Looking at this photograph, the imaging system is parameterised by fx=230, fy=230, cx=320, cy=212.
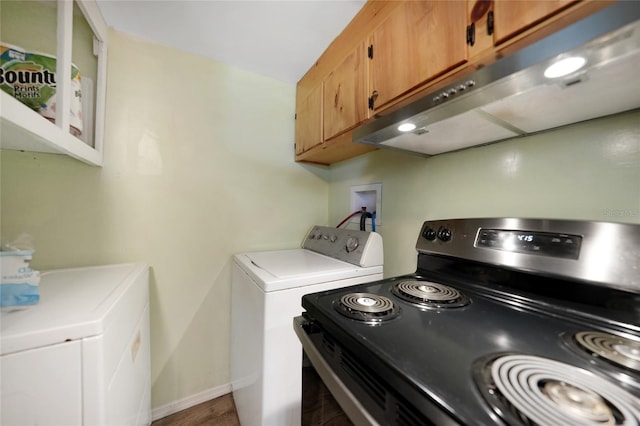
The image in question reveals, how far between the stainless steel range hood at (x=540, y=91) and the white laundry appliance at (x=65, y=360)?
108cm

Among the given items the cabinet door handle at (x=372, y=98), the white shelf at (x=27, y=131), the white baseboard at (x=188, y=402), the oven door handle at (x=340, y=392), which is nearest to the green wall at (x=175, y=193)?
the white baseboard at (x=188, y=402)

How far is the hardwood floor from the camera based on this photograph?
1358 mm

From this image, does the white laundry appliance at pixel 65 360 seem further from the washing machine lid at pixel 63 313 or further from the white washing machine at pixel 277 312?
the white washing machine at pixel 277 312

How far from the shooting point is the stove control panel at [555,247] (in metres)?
0.54

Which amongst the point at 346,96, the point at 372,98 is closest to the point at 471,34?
the point at 372,98

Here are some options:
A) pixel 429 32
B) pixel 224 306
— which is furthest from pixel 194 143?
pixel 429 32

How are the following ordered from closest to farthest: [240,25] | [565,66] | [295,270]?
1. [565,66]
2. [295,270]
3. [240,25]

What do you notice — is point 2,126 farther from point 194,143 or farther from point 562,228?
point 562,228

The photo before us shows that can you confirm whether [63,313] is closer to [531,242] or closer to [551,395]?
[551,395]

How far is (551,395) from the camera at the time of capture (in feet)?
1.15

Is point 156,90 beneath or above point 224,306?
above

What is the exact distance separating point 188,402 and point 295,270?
123 cm

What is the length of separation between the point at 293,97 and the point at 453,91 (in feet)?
4.80

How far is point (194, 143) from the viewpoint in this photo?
1506mm
